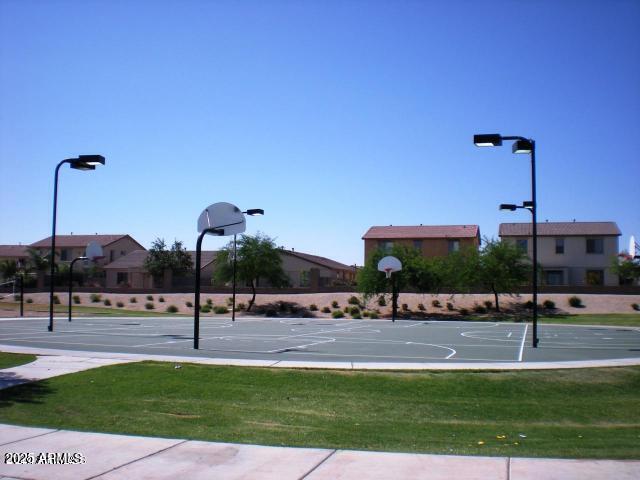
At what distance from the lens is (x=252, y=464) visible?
7535 millimetres

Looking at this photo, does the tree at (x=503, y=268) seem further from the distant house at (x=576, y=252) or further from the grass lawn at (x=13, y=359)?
the grass lawn at (x=13, y=359)

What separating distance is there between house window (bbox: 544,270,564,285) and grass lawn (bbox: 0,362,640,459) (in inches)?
2231

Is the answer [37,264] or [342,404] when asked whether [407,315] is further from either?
[37,264]

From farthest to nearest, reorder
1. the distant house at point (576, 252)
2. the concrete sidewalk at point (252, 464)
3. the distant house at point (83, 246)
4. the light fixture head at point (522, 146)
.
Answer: the distant house at point (83, 246), the distant house at point (576, 252), the light fixture head at point (522, 146), the concrete sidewalk at point (252, 464)

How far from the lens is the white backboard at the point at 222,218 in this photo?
21469 millimetres

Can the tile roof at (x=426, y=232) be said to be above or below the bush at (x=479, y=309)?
above

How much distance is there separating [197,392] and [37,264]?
79.1 metres

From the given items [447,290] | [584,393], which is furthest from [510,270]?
[584,393]

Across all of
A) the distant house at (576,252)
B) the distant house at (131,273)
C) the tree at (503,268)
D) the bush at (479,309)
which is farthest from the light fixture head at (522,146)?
the distant house at (131,273)

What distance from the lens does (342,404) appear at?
37.7 feet

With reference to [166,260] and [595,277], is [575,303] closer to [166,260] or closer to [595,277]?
[595,277]

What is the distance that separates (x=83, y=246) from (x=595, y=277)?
70.8m

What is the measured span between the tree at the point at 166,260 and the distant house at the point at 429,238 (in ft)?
84.2

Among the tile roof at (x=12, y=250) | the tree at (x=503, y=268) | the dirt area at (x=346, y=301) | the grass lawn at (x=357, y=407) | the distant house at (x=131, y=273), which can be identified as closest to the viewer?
the grass lawn at (x=357, y=407)
